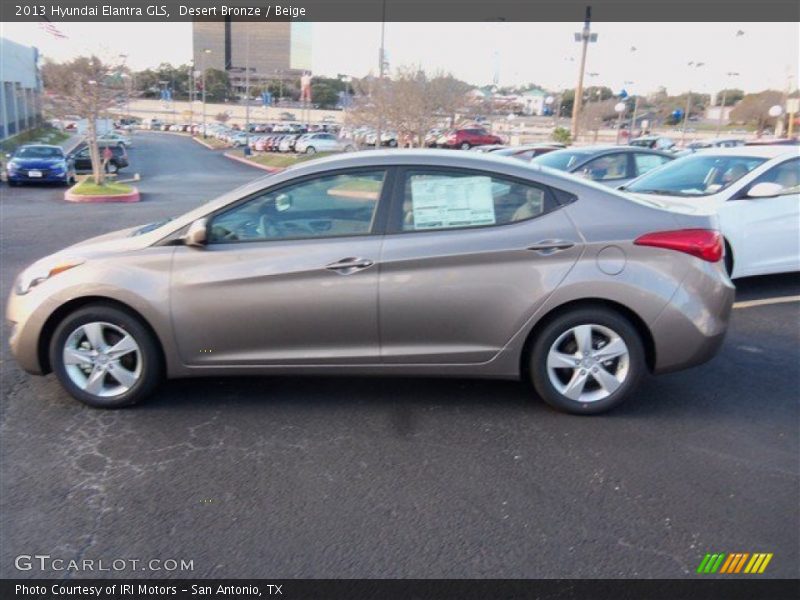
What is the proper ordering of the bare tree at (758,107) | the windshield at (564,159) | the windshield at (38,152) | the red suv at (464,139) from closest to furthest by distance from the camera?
1. the windshield at (564,159)
2. the windshield at (38,152)
3. the red suv at (464,139)
4. the bare tree at (758,107)

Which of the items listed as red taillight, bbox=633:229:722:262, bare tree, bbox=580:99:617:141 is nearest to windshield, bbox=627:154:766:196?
red taillight, bbox=633:229:722:262

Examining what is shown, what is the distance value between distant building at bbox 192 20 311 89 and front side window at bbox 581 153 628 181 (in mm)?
42203

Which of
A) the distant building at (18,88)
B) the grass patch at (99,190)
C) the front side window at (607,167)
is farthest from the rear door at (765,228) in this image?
the distant building at (18,88)

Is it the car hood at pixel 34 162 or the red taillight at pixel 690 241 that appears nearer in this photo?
the red taillight at pixel 690 241

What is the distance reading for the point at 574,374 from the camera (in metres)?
4.29

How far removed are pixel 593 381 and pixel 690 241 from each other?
1.07 metres

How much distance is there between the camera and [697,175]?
7980 millimetres

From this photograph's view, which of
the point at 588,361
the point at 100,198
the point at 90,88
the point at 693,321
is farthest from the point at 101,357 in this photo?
the point at 90,88

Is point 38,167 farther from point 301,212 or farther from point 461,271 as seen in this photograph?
point 461,271

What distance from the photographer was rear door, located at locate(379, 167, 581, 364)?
4.18 meters

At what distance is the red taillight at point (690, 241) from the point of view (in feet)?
13.9

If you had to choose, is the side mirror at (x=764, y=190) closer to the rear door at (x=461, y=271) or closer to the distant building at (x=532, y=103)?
the rear door at (x=461, y=271)

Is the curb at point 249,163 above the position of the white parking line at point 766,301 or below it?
below

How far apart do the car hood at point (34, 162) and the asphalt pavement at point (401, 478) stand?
62.8ft
